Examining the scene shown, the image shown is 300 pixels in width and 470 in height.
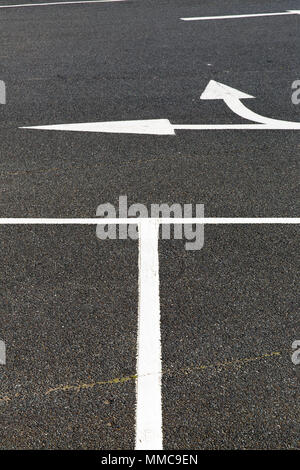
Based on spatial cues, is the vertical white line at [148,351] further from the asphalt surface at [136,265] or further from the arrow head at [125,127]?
the arrow head at [125,127]

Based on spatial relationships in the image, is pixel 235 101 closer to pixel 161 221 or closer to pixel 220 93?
pixel 220 93

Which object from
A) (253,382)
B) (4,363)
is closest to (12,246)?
(4,363)

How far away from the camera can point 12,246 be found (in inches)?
198

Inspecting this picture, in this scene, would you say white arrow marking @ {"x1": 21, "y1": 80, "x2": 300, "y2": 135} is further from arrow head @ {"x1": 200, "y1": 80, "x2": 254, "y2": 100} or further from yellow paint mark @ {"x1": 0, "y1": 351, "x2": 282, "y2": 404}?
yellow paint mark @ {"x1": 0, "y1": 351, "x2": 282, "y2": 404}

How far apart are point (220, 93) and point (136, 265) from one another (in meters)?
4.01

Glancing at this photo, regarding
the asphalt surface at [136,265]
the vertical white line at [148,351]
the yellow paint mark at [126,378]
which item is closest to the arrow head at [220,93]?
the asphalt surface at [136,265]

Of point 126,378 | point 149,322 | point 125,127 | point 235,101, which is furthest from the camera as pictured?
point 235,101

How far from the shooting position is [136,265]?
4.79m

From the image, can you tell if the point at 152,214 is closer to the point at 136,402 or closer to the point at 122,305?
the point at 122,305

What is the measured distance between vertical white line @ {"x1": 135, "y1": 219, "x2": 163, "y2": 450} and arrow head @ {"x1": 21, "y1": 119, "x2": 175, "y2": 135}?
209 cm

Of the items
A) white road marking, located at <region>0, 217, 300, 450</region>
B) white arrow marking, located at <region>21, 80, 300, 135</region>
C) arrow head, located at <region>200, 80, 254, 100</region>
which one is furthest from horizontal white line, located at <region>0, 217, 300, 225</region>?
arrow head, located at <region>200, 80, 254, 100</region>

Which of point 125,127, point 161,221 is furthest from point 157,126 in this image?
point 161,221

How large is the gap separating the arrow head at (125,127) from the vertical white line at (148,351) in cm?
209
